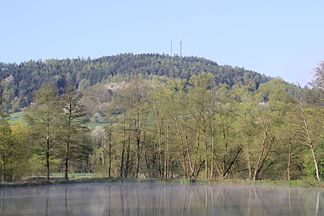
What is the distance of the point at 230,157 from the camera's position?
5722cm

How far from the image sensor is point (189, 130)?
5788cm

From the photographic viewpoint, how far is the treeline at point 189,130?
49312 millimetres

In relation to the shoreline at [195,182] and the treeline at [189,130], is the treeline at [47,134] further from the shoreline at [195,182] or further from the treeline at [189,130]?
the shoreline at [195,182]

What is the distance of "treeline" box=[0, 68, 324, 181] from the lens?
49312 mm

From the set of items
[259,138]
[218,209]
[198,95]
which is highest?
[198,95]

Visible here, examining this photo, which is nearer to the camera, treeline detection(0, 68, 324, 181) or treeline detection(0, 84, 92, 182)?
treeline detection(0, 68, 324, 181)

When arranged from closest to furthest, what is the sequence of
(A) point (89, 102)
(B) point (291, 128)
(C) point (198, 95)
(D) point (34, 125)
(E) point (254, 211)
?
(E) point (254, 211) → (B) point (291, 128) → (D) point (34, 125) → (C) point (198, 95) → (A) point (89, 102)

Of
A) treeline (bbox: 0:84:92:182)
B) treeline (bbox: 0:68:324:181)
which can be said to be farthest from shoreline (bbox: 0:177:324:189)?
treeline (bbox: 0:84:92:182)

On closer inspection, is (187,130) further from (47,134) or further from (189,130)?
(47,134)

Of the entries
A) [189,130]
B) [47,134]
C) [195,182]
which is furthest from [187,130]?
[47,134]

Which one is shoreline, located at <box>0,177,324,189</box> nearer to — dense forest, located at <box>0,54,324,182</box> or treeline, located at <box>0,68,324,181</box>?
treeline, located at <box>0,68,324,181</box>

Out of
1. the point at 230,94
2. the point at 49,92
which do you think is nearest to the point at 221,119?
the point at 230,94

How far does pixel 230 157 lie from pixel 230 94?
697 cm

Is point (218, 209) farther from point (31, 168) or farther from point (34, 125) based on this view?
point (31, 168)
